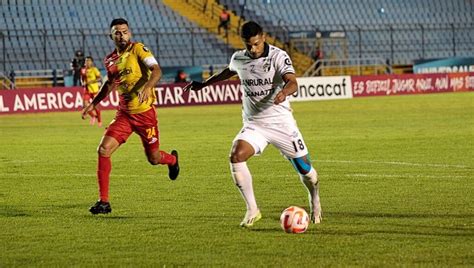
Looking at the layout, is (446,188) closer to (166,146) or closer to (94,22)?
(166,146)

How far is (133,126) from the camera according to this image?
40.0 ft

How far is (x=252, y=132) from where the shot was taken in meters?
10.3

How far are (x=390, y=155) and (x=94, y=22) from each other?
30244 millimetres

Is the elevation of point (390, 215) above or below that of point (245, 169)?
below

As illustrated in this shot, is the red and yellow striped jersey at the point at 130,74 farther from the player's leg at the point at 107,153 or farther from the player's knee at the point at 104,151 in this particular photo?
the player's knee at the point at 104,151

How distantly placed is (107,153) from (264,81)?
7.11 ft

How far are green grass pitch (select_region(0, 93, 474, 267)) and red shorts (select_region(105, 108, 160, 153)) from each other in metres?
0.74

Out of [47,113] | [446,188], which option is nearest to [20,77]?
[47,113]

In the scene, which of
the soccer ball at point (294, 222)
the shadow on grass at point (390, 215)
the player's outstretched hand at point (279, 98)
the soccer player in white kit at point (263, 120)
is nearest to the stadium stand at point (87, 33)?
the shadow on grass at point (390, 215)

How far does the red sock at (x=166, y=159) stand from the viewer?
13477 millimetres

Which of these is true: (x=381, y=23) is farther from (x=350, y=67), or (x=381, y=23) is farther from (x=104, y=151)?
(x=104, y=151)

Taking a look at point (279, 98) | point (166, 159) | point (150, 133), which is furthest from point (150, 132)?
point (279, 98)

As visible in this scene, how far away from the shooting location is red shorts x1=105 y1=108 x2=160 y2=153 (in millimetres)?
11930

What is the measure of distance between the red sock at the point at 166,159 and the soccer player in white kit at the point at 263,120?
3.17 meters
